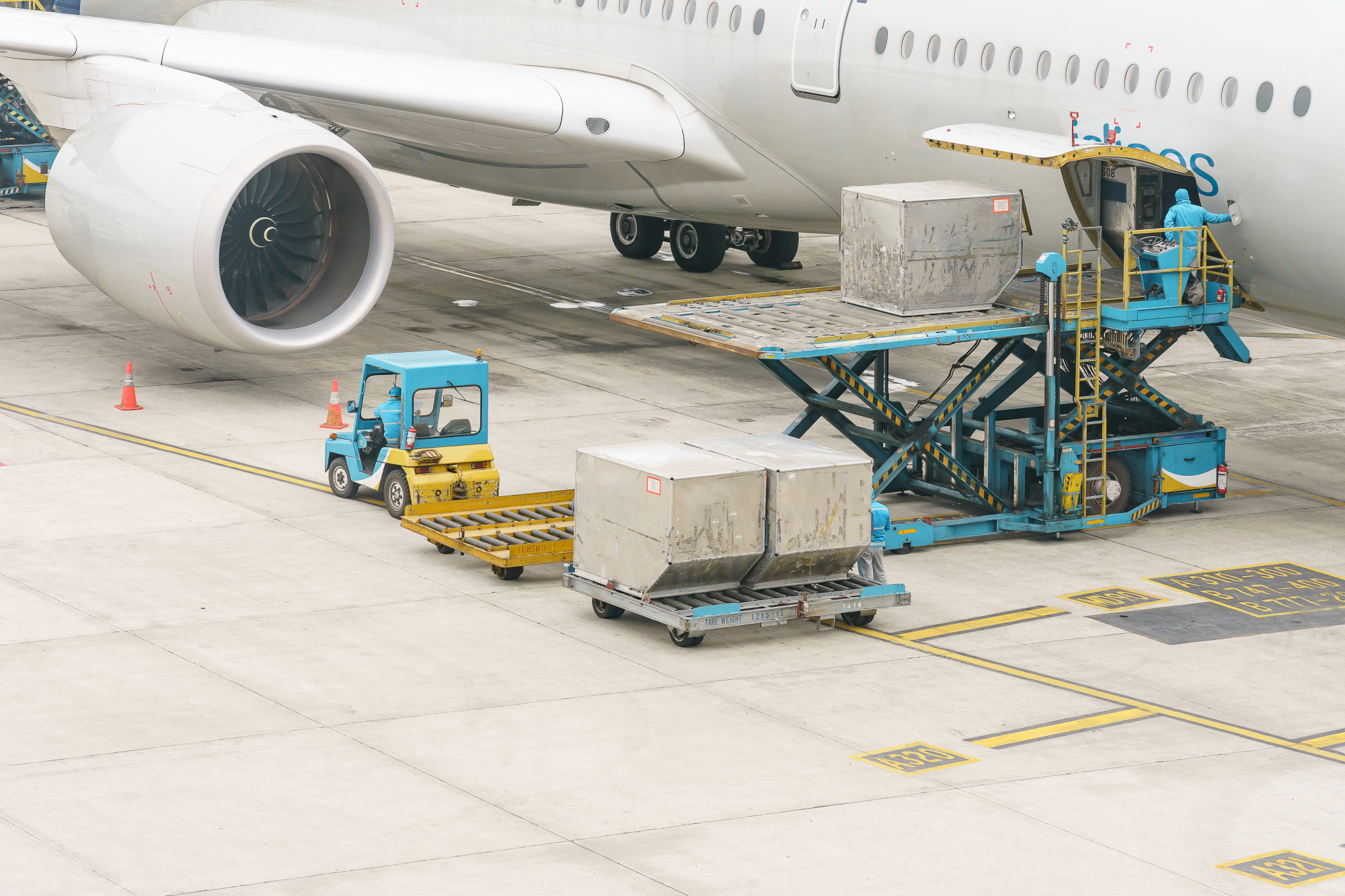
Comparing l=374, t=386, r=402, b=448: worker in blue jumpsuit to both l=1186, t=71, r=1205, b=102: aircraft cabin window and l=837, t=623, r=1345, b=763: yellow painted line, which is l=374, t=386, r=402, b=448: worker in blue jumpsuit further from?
l=1186, t=71, r=1205, b=102: aircraft cabin window

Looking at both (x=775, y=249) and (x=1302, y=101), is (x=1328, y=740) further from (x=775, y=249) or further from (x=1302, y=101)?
(x=775, y=249)

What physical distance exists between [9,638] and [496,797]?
14.3 feet

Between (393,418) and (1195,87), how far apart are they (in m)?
7.32

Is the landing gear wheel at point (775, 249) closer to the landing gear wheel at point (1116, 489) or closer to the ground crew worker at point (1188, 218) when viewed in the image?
the landing gear wheel at point (1116, 489)

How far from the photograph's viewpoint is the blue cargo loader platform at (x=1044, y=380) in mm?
16141

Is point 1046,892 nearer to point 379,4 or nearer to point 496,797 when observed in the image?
point 496,797

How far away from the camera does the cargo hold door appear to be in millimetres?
19375

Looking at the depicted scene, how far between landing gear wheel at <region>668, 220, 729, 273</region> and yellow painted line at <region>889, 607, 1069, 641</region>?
1369 centimetres

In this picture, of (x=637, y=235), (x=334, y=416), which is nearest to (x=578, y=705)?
(x=334, y=416)

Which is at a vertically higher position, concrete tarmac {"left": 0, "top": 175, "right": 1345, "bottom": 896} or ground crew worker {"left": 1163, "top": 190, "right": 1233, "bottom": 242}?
ground crew worker {"left": 1163, "top": 190, "right": 1233, "bottom": 242}

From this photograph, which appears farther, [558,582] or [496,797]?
[558,582]

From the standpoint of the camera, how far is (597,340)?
23812mm

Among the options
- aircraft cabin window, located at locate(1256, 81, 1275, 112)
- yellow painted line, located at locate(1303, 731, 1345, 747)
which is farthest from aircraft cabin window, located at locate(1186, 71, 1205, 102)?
yellow painted line, located at locate(1303, 731, 1345, 747)

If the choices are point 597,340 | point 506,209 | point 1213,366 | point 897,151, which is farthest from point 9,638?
point 506,209
